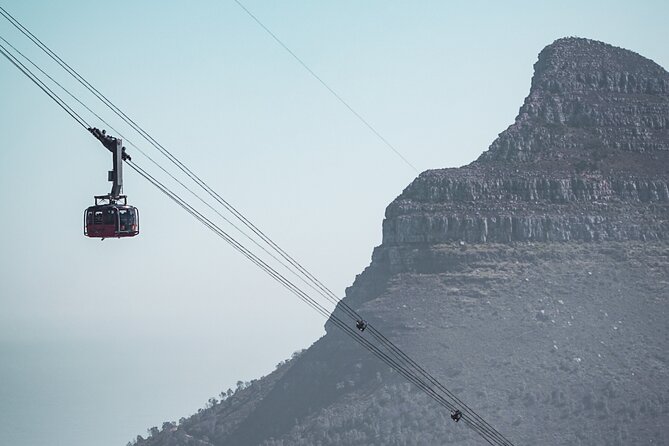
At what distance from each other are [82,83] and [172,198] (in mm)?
6756

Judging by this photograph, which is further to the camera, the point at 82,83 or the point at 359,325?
the point at 359,325

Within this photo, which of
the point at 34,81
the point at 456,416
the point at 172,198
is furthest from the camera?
the point at 456,416

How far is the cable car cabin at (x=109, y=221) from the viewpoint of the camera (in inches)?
3450

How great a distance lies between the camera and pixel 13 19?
267 ft

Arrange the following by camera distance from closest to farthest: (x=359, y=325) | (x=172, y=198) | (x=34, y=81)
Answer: (x=34, y=81) < (x=172, y=198) < (x=359, y=325)

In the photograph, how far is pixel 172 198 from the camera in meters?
84.5

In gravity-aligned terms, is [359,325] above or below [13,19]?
below

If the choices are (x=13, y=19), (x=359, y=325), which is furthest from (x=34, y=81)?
(x=359, y=325)

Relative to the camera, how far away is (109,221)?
288 ft

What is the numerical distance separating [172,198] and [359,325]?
52.8 feet

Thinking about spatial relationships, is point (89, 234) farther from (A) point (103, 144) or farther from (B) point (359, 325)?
(B) point (359, 325)

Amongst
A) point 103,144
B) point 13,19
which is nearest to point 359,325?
point 103,144

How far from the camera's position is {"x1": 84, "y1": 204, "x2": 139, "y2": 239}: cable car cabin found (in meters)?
87.6

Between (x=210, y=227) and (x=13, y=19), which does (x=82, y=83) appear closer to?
(x=13, y=19)
